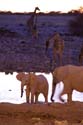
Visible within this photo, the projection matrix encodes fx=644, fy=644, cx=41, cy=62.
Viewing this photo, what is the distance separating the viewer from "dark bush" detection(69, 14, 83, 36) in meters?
7.46

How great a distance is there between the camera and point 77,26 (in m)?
7.62

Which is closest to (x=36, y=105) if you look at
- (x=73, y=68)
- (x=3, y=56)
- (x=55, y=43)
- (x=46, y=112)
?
(x=46, y=112)

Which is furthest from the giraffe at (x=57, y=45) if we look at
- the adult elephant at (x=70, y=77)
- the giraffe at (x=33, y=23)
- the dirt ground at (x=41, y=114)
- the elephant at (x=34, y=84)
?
the dirt ground at (x=41, y=114)

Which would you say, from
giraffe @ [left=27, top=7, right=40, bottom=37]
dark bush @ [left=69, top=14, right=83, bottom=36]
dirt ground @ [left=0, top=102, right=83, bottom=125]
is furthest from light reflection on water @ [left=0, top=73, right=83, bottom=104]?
dark bush @ [left=69, top=14, right=83, bottom=36]

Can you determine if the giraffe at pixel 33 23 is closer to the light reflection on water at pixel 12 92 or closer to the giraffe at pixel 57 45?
the giraffe at pixel 57 45

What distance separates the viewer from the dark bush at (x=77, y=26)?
294 inches

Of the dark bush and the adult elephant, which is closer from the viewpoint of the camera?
the adult elephant

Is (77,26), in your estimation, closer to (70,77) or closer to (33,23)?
(33,23)

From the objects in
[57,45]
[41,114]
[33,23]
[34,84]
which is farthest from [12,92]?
[33,23]

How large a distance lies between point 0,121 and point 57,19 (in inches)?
151

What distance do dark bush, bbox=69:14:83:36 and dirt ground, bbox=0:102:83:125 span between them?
→ 11.0 ft

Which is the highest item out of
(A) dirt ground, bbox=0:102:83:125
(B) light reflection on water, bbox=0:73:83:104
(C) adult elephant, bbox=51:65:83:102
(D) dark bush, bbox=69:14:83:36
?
(C) adult elephant, bbox=51:65:83:102

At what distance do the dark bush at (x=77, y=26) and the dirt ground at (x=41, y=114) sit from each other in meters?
3.36

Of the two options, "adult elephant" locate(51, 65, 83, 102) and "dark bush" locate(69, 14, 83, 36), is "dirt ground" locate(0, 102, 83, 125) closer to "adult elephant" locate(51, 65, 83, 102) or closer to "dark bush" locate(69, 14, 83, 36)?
"adult elephant" locate(51, 65, 83, 102)
